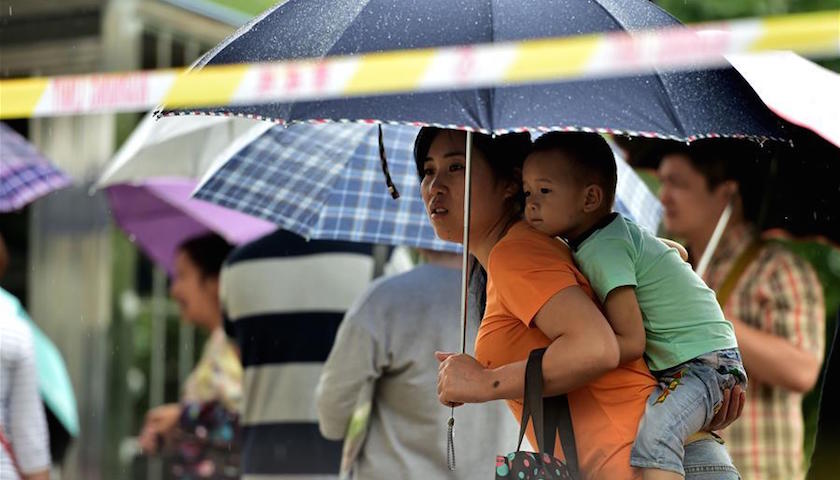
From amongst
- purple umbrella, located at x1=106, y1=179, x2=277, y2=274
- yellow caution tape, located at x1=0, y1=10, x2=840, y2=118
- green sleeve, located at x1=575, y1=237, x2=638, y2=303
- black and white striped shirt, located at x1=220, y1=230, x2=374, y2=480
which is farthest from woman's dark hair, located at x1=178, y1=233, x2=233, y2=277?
green sleeve, located at x1=575, y1=237, x2=638, y2=303

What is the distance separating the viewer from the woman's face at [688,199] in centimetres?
530

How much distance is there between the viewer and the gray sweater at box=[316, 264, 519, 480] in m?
4.60

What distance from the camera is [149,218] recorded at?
7.11 meters

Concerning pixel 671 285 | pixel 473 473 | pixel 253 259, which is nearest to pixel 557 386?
pixel 671 285

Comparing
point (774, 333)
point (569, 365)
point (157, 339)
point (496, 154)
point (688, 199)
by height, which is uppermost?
point (496, 154)

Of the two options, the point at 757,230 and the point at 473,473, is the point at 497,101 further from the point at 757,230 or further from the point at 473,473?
the point at 757,230

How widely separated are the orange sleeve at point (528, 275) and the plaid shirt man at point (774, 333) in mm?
1898

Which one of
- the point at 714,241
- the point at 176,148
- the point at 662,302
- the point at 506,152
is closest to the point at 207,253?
the point at 176,148

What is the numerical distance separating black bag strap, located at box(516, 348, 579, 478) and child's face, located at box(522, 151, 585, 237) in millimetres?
325

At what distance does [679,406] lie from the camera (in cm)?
328

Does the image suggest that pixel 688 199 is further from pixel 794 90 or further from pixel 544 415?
pixel 544 415

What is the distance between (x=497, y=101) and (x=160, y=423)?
149 inches

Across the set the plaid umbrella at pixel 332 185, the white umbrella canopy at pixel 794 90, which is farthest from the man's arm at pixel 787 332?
the white umbrella canopy at pixel 794 90

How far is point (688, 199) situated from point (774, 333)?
2.06 feet
